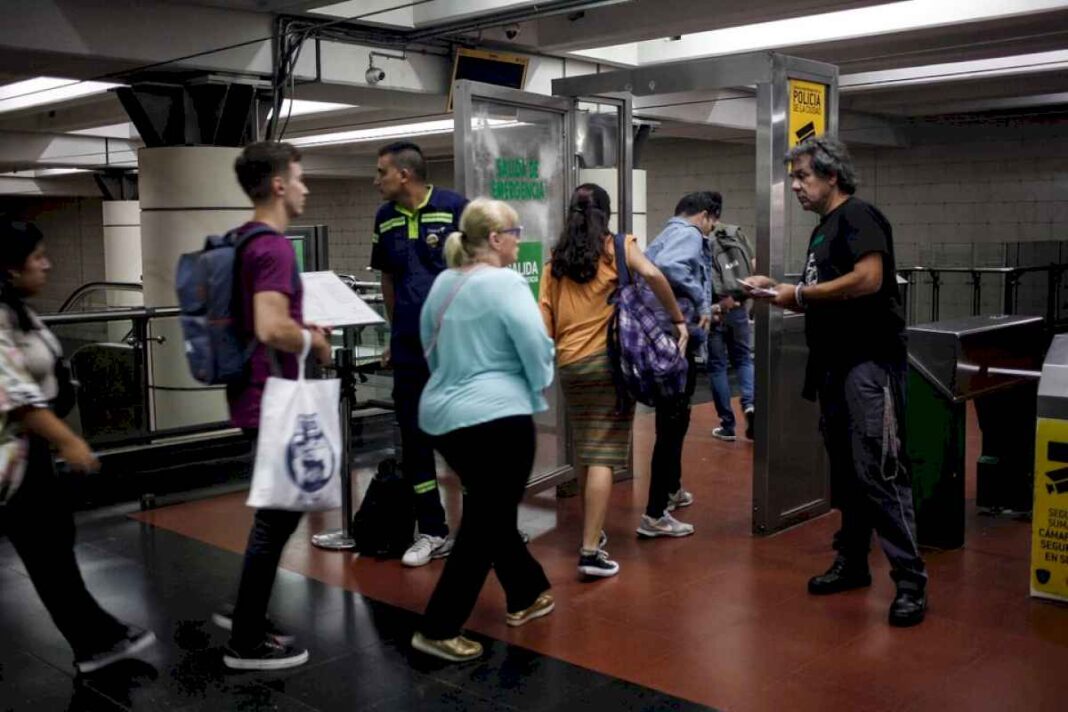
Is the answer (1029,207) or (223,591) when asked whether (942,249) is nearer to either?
(1029,207)

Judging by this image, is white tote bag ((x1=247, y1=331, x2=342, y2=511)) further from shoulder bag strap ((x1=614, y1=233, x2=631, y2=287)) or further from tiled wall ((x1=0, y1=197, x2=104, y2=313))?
tiled wall ((x1=0, y1=197, x2=104, y2=313))

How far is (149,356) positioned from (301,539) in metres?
2.04

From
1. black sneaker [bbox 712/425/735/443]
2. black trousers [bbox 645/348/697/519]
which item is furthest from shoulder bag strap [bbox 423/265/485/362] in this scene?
black sneaker [bbox 712/425/735/443]

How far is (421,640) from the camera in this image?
339 cm

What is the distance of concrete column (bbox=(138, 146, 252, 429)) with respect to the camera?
6.74m

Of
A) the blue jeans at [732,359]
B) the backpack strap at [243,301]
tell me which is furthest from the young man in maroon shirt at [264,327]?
the blue jeans at [732,359]

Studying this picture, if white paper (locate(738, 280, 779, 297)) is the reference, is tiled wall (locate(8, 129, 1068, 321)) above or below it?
above

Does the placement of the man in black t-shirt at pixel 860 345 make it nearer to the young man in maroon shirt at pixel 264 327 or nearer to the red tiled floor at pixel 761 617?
the red tiled floor at pixel 761 617

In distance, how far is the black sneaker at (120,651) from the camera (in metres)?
3.28

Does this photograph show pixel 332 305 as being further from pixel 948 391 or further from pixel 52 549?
pixel 948 391

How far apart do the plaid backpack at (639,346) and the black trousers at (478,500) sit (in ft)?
3.00

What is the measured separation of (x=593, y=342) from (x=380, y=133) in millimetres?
9925

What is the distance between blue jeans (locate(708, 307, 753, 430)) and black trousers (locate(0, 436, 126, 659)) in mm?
4485

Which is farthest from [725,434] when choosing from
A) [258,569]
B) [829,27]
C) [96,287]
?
[96,287]
